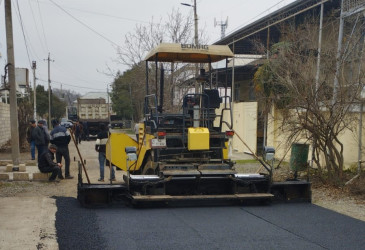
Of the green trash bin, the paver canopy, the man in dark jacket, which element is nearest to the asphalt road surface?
the man in dark jacket

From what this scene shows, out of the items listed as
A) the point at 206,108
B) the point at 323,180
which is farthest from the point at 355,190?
the point at 206,108

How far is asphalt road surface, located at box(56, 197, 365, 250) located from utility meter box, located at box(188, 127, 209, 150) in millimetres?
1122

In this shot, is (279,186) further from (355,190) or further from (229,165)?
(355,190)

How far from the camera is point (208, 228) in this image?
582cm

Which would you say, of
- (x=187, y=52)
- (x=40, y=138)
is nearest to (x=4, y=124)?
(x=40, y=138)

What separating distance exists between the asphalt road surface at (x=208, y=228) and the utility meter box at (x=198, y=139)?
112 centimetres

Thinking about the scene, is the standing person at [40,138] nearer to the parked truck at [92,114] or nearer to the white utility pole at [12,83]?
the white utility pole at [12,83]

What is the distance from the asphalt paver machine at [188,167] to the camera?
6.91m

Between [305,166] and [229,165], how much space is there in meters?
4.22

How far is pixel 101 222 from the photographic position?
605 cm

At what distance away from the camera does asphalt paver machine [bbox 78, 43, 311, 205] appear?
22.7ft

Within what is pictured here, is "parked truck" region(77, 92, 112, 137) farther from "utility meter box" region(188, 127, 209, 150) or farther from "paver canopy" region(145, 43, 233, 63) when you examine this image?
"utility meter box" region(188, 127, 209, 150)

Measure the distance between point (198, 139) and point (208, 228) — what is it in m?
1.96

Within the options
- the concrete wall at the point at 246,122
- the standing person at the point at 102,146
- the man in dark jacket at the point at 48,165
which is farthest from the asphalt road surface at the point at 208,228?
the concrete wall at the point at 246,122
